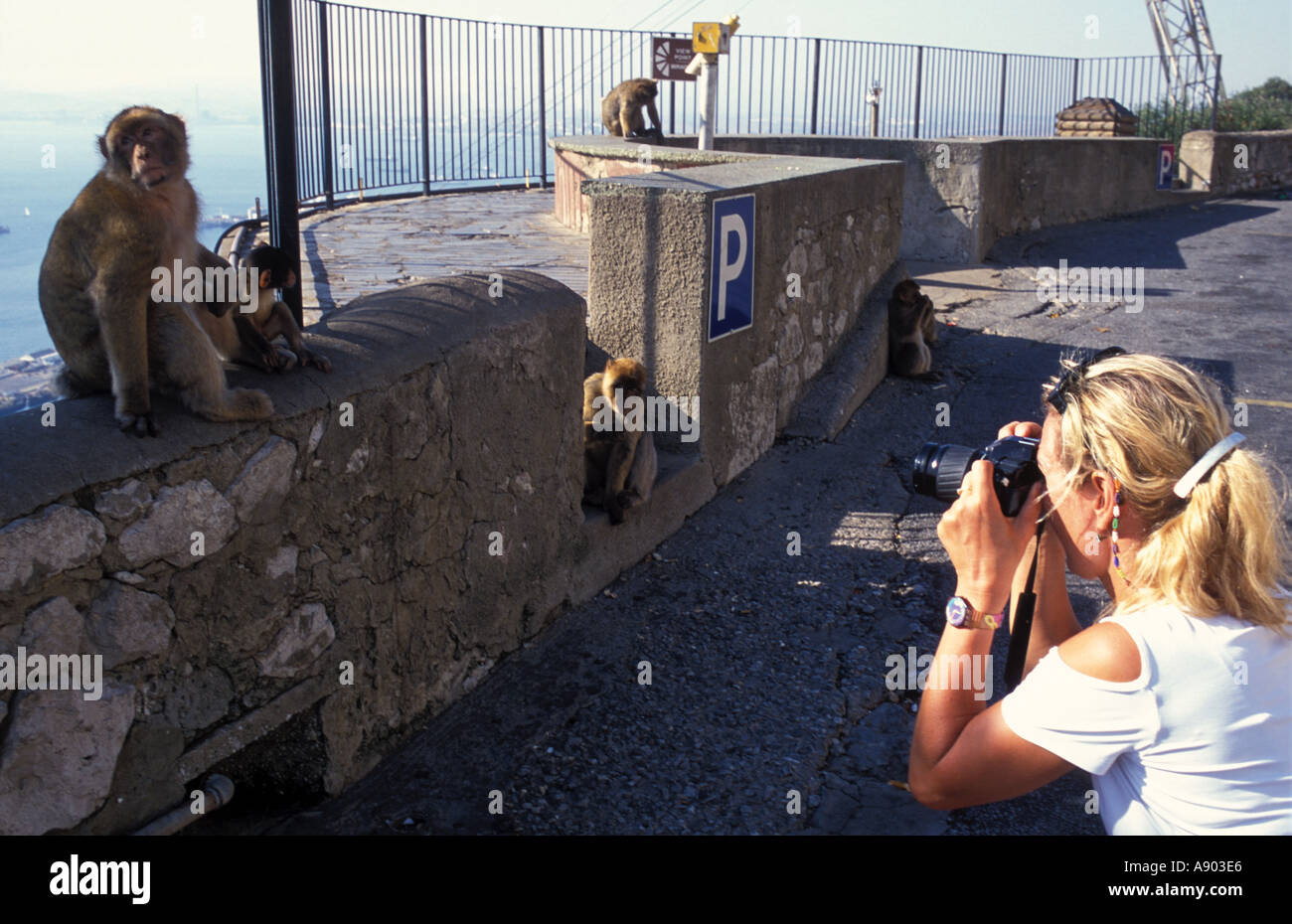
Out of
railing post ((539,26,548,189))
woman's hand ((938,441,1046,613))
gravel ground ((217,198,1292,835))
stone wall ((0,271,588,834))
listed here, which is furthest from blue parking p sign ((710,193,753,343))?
railing post ((539,26,548,189))

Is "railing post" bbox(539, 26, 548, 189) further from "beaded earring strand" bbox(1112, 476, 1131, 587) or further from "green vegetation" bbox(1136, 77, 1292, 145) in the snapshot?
"beaded earring strand" bbox(1112, 476, 1131, 587)

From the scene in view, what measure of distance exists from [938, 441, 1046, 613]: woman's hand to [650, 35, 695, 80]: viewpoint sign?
11.8m

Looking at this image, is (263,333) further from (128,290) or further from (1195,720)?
(1195,720)

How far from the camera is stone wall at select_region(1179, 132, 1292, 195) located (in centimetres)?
1808

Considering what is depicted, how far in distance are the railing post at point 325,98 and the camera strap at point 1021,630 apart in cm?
895

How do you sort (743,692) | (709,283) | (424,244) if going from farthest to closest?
(424,244) → (709,283) → (743,692)

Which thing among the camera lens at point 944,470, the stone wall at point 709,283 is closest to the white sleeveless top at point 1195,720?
the camera lens at point 944,470

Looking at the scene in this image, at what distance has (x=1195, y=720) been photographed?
167 centimetres

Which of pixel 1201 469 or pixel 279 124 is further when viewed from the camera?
pixel 279 124

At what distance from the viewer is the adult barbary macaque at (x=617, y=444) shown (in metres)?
4.64

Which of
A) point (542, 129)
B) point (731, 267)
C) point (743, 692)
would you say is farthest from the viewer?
point (542, 129)

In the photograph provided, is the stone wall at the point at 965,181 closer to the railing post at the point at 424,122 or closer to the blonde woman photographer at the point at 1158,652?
the railing post at the point at 424,122

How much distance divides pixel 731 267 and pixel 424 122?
29.9 ft

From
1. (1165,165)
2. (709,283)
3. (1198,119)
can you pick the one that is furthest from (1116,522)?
(1198,119)
